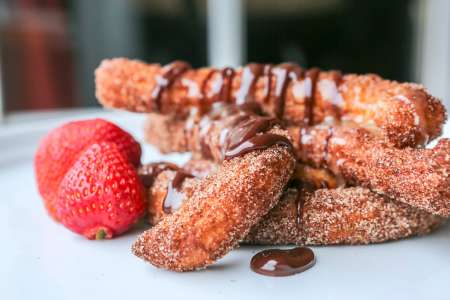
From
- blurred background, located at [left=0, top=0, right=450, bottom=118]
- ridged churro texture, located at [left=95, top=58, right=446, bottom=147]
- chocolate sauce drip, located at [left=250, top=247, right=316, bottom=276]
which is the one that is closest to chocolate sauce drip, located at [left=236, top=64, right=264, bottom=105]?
ridged churro texture, located at [left=95, top=58, right=446, bottom=147]

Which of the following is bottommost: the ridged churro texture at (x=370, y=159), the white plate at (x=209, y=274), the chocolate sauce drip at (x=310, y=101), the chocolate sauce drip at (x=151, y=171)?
the white plate at (x=209, y=274)

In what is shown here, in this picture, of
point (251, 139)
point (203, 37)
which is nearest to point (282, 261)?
point (251, 139)

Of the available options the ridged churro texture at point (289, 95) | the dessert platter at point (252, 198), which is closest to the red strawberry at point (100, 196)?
the dessert platter at point (252, 198)

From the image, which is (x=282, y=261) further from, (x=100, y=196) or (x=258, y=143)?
(x=100, y=196)

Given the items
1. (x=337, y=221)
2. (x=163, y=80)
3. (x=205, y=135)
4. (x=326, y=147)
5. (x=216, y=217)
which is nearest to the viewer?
(x=216, y=217)

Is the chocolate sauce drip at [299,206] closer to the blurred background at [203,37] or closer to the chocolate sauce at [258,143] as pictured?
the chocolate sauce at [258,143]

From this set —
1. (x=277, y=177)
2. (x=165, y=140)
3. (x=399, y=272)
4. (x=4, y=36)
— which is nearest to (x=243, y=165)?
(x=277, y=177)

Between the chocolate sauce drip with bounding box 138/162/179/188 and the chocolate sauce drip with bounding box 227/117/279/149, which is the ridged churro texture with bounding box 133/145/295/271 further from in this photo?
the chocolate sauce drip with bounding box 138/162/179/188

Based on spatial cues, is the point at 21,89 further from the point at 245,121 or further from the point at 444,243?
the point at 444,243
